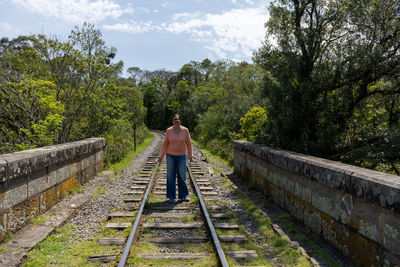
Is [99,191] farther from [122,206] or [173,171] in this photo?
[173,171]

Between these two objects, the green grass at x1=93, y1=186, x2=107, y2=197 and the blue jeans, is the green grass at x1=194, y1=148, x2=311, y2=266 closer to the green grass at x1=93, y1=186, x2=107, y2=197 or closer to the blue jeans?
the blue jeans

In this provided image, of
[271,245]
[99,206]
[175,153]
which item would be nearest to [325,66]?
[175,153]

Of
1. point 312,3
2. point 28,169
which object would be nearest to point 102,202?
point 28,169

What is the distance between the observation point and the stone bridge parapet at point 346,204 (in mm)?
3238

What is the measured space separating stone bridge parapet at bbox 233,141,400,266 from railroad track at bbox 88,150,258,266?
119 centimetres

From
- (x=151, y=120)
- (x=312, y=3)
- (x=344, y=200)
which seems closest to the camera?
(x=344, y=200)

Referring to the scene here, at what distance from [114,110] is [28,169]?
9.08m

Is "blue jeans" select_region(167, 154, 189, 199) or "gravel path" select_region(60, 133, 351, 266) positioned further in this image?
"blue jeans" select_region(167, 154, 189, 199)

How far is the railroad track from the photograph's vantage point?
3961mm

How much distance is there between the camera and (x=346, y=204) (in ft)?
13.1

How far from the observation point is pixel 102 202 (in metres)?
6.98

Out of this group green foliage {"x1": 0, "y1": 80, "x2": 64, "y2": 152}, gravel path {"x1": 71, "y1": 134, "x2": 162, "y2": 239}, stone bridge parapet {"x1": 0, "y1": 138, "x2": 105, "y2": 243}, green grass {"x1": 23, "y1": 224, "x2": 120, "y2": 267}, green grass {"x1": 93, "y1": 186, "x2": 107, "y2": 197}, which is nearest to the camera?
green grass {"x1": 23, "y1": 224, "x2": 120, "y2": 267}

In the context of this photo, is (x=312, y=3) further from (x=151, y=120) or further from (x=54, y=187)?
(x=151, y=120)

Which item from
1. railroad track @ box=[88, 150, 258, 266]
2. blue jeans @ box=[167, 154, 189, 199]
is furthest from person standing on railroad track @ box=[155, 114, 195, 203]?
railroad track @ box=[88, 150, 258, 266]
